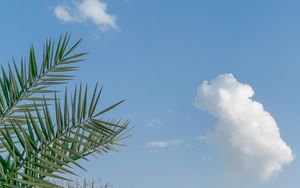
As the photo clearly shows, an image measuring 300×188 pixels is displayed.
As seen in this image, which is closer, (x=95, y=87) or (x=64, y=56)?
(x=95, y=87)

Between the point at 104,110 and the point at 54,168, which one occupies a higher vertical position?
the point at 104,110

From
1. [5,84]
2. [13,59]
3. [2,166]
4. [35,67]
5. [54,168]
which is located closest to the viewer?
[2,166]

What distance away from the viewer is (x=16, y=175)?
5.89 ft

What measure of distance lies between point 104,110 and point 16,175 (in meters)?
0.44

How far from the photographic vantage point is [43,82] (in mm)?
2549

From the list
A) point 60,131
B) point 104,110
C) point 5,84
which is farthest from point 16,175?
point 5,84

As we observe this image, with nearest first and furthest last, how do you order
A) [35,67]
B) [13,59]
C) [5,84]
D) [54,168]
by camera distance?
[54,168] → [5,84] → [35,67] → [13,59]

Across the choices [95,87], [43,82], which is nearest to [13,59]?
[43,82]

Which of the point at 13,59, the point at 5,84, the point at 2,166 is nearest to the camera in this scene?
the point at 2,166

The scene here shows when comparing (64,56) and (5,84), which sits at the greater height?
(64,56)

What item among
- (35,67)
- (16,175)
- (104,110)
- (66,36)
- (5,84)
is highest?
(66,36)

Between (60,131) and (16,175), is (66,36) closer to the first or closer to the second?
(60,131)

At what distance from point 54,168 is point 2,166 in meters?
0.21

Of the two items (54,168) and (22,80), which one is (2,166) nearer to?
(54,168)
